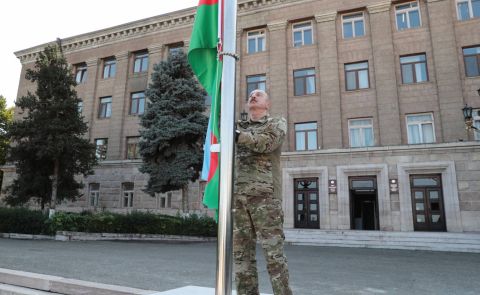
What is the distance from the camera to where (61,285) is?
4.70 m

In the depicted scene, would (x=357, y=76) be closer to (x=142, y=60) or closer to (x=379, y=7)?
(x=379, y=7)

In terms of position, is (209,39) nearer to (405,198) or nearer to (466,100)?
(405,198)

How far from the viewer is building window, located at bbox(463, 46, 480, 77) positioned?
18.9 m

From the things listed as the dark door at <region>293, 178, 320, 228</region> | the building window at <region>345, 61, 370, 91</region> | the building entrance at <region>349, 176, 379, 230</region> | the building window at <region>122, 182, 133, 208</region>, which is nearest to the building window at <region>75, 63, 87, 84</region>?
the building window at <region>122, 182, 133, 208</region>

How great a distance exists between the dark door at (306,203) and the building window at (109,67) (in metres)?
17.8

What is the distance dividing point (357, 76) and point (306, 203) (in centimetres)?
841

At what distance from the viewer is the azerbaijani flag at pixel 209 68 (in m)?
2.95

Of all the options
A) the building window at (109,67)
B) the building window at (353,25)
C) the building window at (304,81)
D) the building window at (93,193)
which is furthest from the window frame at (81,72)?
the building window at (353,25)

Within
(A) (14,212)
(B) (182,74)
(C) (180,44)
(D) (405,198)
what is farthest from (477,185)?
(A) (14,212)

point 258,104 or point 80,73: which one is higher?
point 80,73

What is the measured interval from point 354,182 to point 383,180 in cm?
159

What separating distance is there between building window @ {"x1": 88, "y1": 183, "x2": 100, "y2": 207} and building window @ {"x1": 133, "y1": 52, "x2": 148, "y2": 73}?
31.2ft

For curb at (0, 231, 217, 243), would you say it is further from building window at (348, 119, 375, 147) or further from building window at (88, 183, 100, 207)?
building window at (348, 119, 375, 147)

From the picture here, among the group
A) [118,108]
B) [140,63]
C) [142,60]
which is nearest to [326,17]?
[142,60]
